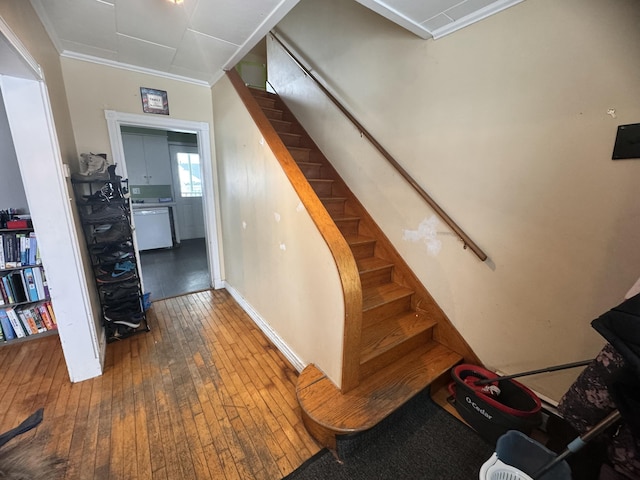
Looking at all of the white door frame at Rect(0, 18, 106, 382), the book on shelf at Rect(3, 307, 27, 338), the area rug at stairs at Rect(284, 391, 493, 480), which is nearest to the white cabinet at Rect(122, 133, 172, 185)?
the book on shelf at Rect(3, 307, 27, 338)

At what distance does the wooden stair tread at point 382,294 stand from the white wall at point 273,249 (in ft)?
1.51

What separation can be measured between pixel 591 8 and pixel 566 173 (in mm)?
753

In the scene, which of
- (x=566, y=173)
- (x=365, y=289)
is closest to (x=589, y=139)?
(x=566, y=173)

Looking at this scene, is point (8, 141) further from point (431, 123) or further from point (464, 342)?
point (464, 342)

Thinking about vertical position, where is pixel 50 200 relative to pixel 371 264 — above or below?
above

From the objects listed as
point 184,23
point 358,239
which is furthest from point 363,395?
point 184,23

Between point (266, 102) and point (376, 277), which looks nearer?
point (376, 277)

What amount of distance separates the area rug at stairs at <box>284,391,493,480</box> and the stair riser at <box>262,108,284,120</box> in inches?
131

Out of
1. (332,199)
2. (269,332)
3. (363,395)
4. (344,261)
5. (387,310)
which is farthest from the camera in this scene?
(332,199)

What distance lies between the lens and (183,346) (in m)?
2.28

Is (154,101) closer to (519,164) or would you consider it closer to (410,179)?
(410,179)

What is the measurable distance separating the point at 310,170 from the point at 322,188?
269 millimetres

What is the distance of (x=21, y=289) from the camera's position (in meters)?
2.23

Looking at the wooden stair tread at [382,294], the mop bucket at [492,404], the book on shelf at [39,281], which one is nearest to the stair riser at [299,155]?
the wooden stair tread at [382,294]
